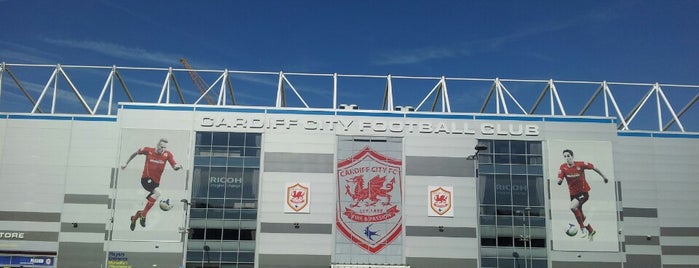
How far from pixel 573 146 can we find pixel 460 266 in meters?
16.6

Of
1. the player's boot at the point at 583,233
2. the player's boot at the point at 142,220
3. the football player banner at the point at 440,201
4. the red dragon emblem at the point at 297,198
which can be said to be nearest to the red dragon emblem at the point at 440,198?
the football player banner at the point at 440,201

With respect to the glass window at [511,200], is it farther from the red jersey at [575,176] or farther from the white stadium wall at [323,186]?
the red jersey at [575,176]

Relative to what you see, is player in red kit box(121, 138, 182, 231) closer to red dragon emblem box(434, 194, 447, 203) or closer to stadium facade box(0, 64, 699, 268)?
stadium facade box(0, 64, 699, 268)

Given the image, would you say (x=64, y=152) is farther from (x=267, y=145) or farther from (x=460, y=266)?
(x=460, y=266)

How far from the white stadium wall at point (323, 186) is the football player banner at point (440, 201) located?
0.20m

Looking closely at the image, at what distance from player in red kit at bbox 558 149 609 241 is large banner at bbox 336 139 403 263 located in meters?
16.4

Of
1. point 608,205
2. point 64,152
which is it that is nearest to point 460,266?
point 608,205

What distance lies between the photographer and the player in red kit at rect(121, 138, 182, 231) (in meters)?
58.2

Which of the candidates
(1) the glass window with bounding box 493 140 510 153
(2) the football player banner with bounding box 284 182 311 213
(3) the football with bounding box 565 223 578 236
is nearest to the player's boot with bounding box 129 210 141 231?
(2) the football player banner with bounding box 284 182 311 213

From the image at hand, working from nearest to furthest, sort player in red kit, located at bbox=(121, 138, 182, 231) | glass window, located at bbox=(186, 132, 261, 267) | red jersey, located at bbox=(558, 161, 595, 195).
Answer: glass window, located at bbox=(186, 132, 261, 267)
player in red kit, located at bbox=(121, 138, 182, 231)
red jersey, located at bbox=(558, 161, 595, 195)

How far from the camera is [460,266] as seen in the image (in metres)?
57.3

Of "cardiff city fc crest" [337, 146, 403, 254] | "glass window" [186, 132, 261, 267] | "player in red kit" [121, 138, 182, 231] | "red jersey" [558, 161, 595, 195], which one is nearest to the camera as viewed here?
"glass window" [186, 132, 261, 267]

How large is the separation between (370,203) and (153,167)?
2114cm

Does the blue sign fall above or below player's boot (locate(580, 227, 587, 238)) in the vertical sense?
below
